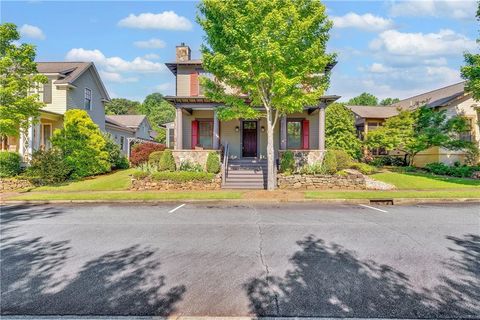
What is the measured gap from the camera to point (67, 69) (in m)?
22.0

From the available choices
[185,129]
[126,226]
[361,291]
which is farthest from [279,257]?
[185,129]

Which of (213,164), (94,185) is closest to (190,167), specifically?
(213,164)

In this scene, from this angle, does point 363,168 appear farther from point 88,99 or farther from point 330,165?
point 88,99

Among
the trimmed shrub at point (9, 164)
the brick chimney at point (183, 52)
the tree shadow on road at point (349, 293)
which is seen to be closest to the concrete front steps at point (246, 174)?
the brick chimney at point (183, 52)

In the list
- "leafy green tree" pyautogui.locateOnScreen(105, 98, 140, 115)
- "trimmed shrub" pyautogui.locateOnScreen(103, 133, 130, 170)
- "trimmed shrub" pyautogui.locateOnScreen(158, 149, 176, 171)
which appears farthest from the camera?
"leafy green tree" pyautogui.locateOnScreen(105, 98, 140, 115)

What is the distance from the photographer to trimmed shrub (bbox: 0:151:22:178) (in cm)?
1653

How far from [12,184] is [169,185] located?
355 inches

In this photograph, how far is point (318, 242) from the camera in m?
5.99

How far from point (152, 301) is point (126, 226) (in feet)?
14.5

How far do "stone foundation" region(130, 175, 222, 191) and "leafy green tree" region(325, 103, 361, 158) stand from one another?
1066 cm

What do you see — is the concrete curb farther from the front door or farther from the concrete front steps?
the front door

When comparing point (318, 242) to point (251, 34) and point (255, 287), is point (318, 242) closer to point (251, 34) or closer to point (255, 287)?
point (255, 287)

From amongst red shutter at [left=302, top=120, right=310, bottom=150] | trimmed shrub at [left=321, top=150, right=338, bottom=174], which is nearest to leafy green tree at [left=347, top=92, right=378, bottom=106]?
red shutter at [left=302, top=120, right=310, bottom=150]

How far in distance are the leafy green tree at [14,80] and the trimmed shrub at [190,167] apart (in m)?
8.12
